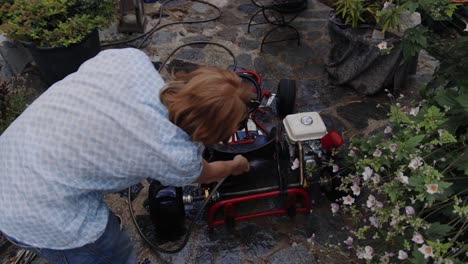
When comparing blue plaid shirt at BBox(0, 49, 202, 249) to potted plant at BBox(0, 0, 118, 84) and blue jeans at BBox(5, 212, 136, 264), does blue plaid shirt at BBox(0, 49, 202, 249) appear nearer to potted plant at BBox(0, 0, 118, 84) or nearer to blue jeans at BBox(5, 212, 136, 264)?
blue jeans at BBox(5, 212, 136, 264)

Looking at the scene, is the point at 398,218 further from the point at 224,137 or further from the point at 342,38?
the point at 342,38

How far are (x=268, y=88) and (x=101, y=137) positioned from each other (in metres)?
2.78

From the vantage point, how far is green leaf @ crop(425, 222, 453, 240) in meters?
1.50


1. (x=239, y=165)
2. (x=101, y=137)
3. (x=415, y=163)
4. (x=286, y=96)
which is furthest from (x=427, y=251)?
(x=286, y=96)

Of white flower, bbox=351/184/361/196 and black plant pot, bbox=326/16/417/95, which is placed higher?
white flower, bbox=351/184/361/196

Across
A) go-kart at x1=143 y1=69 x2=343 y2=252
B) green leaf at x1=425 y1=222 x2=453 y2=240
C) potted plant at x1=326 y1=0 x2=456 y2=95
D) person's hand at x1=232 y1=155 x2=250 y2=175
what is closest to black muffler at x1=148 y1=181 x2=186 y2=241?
go-kart at x1=143 y1=69 x2=343 y2=252

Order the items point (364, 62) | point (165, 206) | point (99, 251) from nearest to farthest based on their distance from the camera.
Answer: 1. point (99, 251)
2. point (165, 206)
3. point (364, 62)

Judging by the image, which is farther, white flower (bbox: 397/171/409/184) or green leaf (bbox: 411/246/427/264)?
white flower (bbox: 397/171/409/184)

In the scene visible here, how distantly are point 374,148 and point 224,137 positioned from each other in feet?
2.67

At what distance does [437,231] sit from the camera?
152cm

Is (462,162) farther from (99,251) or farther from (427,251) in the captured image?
(99,251)

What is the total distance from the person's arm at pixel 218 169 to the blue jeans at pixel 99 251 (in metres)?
0.46

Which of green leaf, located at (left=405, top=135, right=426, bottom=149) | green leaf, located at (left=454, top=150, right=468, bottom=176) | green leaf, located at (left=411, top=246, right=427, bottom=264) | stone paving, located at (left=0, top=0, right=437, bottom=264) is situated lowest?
stone paving, located at (left=0, top=0, right=437, bottom=264)

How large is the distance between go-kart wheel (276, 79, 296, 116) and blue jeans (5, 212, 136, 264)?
190cm
